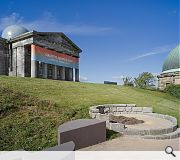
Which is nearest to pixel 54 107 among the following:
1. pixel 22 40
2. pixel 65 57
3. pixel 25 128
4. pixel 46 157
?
pixel 25 128

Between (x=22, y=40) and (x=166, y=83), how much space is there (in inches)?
1128

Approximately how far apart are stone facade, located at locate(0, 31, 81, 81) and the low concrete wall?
29940 mm

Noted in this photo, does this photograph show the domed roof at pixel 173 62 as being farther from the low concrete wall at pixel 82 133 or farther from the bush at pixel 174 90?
the low concrete wall at pixel 82 133

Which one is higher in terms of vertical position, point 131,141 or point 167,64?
point 167,64

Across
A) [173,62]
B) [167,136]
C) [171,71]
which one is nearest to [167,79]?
[171,71]

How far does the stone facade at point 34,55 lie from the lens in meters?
A: 40.0

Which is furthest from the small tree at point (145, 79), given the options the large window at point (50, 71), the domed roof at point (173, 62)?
the large window at point (50, 71)

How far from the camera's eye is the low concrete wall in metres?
9.43

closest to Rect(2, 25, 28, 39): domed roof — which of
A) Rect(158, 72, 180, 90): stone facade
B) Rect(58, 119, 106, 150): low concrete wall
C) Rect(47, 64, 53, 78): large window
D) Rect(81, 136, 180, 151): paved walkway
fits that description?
Rect(47, 64, 53, 78): large window

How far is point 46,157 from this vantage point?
5.80 m

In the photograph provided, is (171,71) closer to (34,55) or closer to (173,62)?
(173,62)

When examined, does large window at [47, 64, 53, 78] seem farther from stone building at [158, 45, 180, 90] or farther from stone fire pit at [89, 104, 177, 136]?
stone fire pit at [89, 104, 177, 136]

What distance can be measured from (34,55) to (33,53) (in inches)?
14.4

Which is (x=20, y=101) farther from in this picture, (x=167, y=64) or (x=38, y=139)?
(x=167, y=64)
